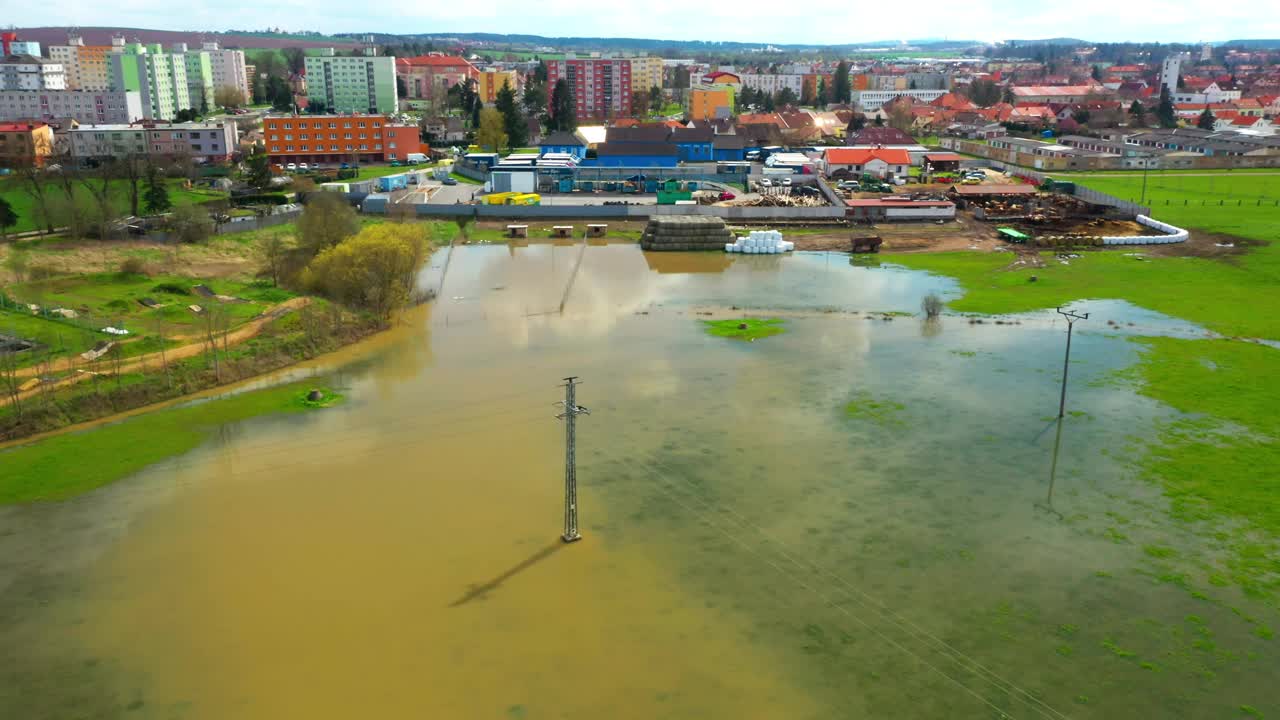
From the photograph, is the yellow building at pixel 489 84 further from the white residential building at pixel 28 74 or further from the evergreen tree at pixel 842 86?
the white residential building at pixel 28 74

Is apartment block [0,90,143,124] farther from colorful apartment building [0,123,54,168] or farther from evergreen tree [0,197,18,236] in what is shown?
evergreen tree [0,197,18,236]

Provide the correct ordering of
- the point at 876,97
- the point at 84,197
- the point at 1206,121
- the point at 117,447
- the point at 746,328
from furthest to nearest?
1. the point at 876,97
2. the point at 1206,121
3. the point at 84,197
4. the point at 746,328
5. the point at 117,447

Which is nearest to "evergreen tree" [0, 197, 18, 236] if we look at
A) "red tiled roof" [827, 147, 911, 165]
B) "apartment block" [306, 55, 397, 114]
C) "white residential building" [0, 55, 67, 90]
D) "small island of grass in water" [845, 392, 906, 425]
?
"small island of grass in water" [845, 392, 906, 425]

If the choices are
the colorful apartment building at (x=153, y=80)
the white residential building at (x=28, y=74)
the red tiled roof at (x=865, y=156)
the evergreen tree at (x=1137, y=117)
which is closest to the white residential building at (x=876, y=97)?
the evergreen tree at (x=1137, y=117)

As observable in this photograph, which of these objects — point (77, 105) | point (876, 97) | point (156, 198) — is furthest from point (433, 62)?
point (156, 198)

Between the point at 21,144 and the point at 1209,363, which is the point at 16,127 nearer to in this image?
the point at 21,144

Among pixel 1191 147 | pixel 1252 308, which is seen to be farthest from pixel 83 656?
pixel 1191 147
